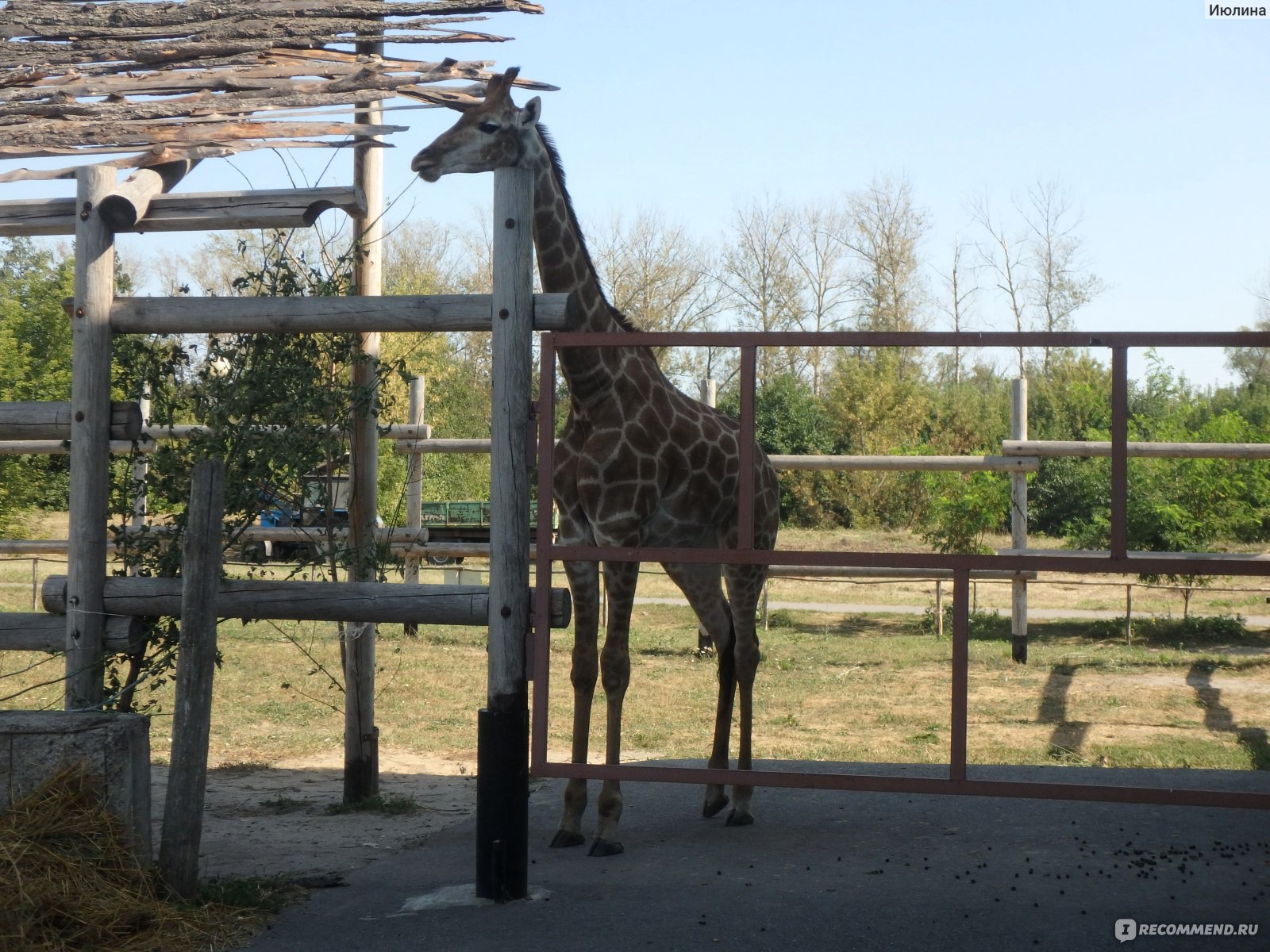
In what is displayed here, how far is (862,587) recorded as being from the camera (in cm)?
1741

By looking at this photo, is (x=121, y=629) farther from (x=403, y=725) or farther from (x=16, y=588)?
(x=16, y=588)

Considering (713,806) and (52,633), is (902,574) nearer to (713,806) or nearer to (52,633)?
(713,806)

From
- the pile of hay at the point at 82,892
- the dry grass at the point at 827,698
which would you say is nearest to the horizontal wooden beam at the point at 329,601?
the pile of hay at the point at 82,892

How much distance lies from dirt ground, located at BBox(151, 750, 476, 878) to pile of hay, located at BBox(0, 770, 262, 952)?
0.81 metres

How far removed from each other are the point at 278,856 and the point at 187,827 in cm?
123

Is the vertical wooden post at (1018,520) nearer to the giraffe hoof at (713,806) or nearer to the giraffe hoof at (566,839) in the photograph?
the giraffe hoof at (713,806)

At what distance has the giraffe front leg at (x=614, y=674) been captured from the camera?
193 inches

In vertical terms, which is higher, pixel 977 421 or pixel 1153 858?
pixel 977 421

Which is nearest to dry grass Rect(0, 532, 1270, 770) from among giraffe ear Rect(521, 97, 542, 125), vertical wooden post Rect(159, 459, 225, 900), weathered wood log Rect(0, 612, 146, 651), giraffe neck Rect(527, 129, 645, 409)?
weathered wood log Rect(0, 612, 146, 651)

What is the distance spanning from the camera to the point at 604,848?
4.86 metres

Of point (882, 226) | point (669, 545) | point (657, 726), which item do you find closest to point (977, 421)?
point (882, 226)

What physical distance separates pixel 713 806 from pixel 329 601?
7.20 ft

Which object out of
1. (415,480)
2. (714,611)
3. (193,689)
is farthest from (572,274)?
(415,480)

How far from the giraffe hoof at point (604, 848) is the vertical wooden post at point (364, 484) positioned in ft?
5.97
